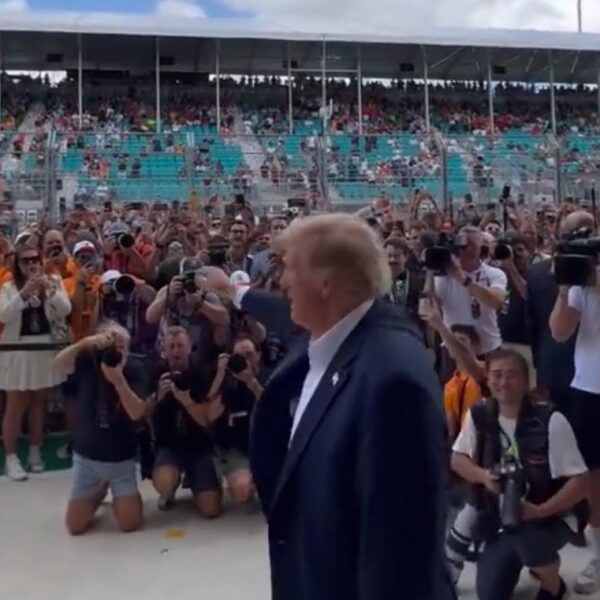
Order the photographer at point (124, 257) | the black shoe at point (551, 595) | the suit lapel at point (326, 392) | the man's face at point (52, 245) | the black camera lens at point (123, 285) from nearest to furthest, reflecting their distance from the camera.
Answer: the suit lapel at point (326, 392)
the black shoe at point (551, 595)
the black camera lens at point (123, 285)
the man's face at point (52, 245)
the photographer at point (124, 257)

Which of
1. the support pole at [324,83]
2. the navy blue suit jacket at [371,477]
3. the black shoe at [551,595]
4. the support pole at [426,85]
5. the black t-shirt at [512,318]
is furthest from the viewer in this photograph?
the support pole at [426,85]

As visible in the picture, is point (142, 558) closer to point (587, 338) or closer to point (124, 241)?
point (587, 338)

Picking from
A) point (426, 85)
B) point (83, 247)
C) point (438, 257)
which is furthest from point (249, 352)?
point (426, 85)

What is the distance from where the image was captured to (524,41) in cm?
2728

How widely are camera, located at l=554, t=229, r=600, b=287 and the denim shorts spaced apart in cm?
258

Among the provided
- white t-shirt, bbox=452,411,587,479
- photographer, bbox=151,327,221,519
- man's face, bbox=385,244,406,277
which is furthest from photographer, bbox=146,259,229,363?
white t-shirt, bbox=452,411,587,479

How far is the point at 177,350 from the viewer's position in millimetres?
5059

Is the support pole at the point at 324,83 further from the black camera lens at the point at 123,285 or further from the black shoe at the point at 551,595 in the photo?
the black shoe at the point at 551,595

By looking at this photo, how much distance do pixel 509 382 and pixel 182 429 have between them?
2.05 m

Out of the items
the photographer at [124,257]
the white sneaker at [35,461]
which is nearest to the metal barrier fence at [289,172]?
the photographer at [124,257]

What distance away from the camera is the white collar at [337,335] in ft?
6.50

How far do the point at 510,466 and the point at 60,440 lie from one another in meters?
3.49

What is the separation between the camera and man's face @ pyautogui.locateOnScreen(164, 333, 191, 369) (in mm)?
5055

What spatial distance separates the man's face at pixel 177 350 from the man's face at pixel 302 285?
3083 millimetres
